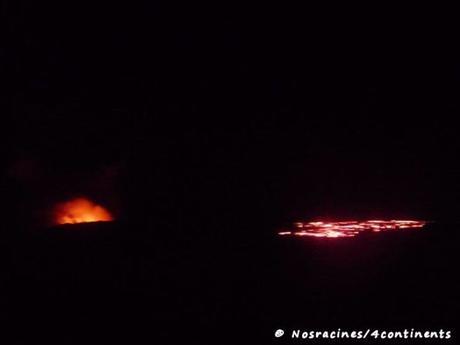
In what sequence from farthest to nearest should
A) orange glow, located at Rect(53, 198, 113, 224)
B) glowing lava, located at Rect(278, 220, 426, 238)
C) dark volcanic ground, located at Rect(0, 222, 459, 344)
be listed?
1. orange glow, located at Rect(53, 198, 113, 224)
2. glowing lava, located at Rect(278, 220, 426, 238)
3. dark volcanic ground, located at Rect(0, 222, 459, 344)

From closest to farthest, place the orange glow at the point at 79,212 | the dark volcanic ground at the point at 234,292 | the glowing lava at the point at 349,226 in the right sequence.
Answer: the dark volcanic ground at the point at 234,292 → the glowing lava at the point at 349,226 → the orange glow at the point at 79,212

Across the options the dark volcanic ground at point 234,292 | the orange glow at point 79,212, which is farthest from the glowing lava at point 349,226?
the orange glow at point 79,212

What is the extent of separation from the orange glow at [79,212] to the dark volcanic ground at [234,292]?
31.2 feet

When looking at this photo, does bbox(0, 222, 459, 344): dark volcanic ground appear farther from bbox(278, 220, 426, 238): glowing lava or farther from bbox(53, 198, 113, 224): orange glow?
bbox(53, 198, 113, 224): orange glow

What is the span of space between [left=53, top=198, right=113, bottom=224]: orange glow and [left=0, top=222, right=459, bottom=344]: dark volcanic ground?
9.51 m

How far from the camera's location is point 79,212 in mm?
11875

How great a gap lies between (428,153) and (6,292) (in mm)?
10181

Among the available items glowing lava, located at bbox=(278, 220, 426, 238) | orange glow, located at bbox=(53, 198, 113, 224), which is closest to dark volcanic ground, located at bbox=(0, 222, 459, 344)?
glowing lava, located at bbox=(278, 220, 426, 238)

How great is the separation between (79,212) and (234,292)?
1034 centimetres

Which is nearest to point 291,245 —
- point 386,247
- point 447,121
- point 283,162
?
point 386,247

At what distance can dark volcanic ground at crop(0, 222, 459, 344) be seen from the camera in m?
1.96

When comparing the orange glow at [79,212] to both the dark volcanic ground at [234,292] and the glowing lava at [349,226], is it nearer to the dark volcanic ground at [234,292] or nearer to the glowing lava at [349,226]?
the glowing lava at [349,226]

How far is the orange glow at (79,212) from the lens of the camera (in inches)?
459

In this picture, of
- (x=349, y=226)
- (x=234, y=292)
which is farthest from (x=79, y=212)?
(x=234, y=292)
